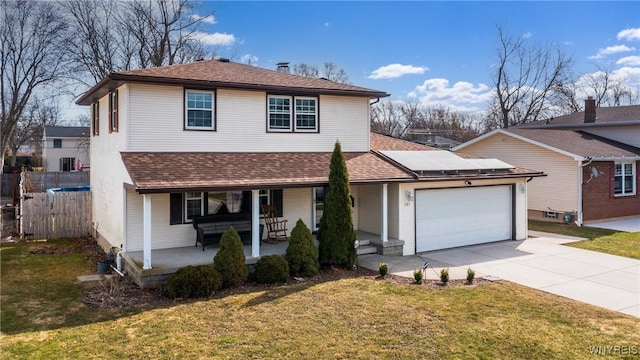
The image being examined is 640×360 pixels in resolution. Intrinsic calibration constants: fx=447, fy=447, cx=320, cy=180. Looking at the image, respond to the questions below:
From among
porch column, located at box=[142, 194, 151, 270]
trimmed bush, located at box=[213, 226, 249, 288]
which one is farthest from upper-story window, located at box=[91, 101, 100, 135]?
trimmed bush, located at box=[213, 226, 249, 288]

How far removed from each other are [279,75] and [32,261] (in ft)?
31.6

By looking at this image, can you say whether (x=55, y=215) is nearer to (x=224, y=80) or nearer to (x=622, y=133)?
(x=224, y=80)

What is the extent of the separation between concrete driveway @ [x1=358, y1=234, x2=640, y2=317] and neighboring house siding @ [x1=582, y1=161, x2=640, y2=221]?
5.96 m

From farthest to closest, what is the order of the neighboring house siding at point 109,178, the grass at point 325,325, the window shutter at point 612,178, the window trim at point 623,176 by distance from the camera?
the window trim at point 623,176 → the window shutter at point 612,178 → the neighboring house siding at point 109,178 → the grass at point 325,325

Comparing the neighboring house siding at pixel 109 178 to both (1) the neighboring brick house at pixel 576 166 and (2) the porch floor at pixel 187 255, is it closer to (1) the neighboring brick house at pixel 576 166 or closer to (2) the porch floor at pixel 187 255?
(2) the porch floor at pixel 187 255

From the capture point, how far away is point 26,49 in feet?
115

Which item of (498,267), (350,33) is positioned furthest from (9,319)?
(350,33)

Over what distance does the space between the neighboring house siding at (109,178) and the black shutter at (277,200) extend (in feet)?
14.2

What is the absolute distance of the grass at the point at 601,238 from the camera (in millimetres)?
14529

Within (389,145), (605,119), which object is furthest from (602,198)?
(389,145)

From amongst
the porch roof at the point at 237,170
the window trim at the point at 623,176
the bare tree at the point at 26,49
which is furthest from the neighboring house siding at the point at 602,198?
the bare tree at the point at 26,49

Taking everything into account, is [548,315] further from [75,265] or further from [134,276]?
[75,265]

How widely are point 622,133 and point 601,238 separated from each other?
11950 mm

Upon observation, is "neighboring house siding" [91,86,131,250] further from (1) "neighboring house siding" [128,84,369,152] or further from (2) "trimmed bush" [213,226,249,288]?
(2) "trimmed bush" [213,226,249,288]
